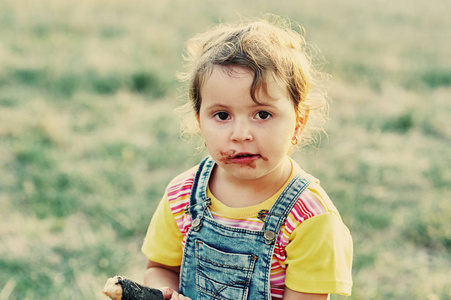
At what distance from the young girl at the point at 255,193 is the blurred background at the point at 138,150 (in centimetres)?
104

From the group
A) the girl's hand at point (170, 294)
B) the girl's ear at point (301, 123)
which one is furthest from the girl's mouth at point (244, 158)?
the girl's hand at point (170, 294)

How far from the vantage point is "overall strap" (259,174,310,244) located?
159 cm

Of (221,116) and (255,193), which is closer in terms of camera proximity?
(221,116)

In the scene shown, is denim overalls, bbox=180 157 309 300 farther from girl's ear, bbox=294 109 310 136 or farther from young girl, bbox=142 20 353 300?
girl's ear, bbox=294 109 310 136

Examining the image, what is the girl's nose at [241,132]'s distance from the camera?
152 cm

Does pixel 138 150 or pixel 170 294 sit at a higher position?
pixel 138 150

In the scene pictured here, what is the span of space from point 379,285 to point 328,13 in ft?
25.6

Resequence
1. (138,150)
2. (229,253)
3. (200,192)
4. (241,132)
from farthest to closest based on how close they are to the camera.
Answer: (138,150) → (200,192) → (229,253) → (241,132)

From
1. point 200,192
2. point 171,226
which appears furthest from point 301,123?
point 171,226

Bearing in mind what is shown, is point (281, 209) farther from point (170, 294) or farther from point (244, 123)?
point (170, 294)

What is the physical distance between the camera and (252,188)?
5.60ft

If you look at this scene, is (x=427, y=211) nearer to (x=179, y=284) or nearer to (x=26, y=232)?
(x=179, y=284)

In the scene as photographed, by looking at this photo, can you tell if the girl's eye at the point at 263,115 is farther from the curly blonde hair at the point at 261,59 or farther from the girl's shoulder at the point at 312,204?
the girl's shoulder at the point at 312,204

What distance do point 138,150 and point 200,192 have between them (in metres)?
2.65
